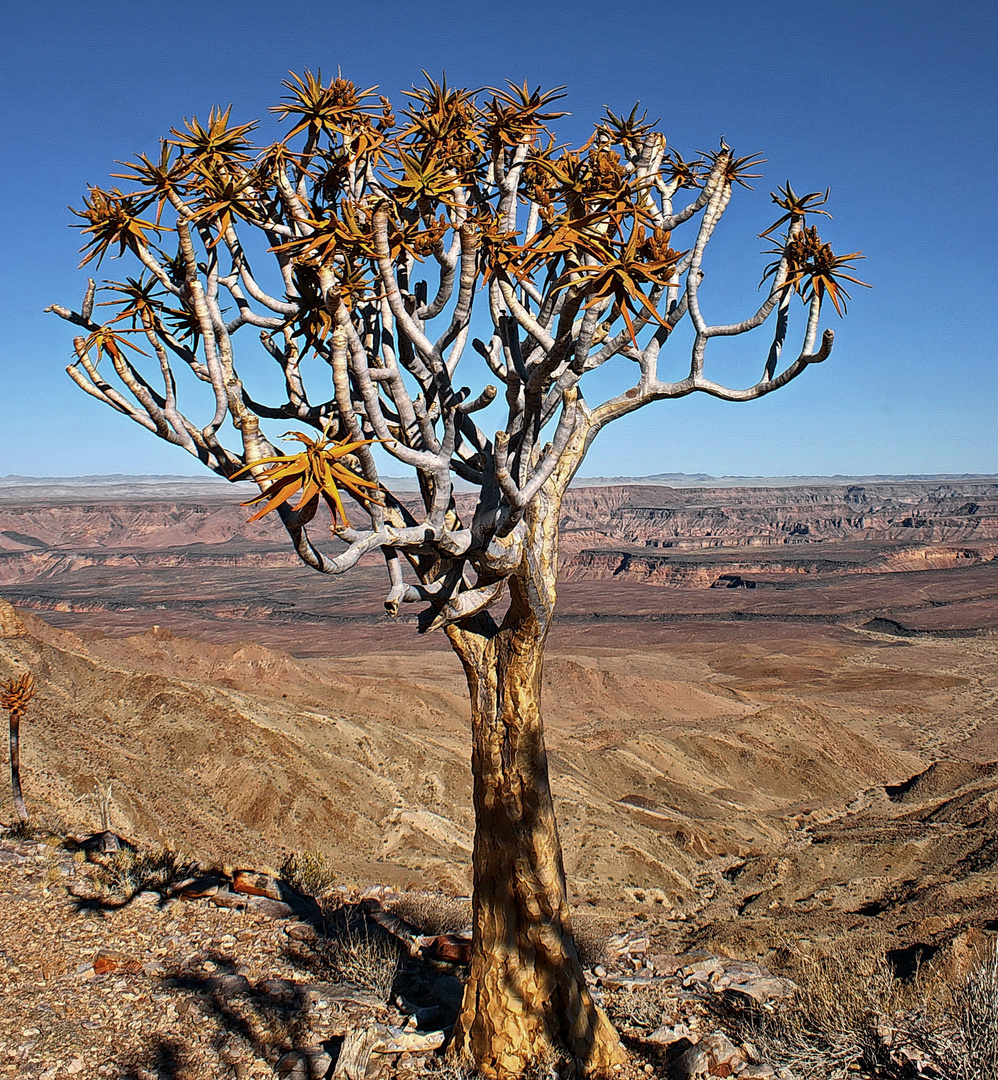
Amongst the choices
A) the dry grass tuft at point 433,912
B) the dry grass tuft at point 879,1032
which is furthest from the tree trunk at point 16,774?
the dry grass tuft at point 879,1032

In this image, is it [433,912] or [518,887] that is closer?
[518,887]

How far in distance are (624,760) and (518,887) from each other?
18.4 m

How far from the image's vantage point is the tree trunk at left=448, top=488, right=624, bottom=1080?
5.63 m

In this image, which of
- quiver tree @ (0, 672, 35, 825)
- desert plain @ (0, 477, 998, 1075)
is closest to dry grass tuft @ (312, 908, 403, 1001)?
quiver tree @ (0, 672, 35, 825)

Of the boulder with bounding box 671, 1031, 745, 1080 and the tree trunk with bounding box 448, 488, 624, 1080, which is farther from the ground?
the tree trunk with bounding box 448, 488, 624, 1080

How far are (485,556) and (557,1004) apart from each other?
120 inches

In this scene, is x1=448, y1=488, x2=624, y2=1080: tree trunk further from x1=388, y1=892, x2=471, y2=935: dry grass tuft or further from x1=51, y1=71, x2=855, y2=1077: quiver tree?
x1=388, y1=892, x2=471, y2=935: dry grass tuft

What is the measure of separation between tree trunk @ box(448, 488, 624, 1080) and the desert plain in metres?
5.54

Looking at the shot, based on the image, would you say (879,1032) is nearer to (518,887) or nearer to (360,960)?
(518,887)

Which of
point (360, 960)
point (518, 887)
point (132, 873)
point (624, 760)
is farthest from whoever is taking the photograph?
point (624, 760)

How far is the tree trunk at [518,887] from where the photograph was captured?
222 inches

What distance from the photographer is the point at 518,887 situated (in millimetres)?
5723

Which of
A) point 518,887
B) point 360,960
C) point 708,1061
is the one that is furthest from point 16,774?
point 708,1061

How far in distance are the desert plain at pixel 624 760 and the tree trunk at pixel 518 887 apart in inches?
218
